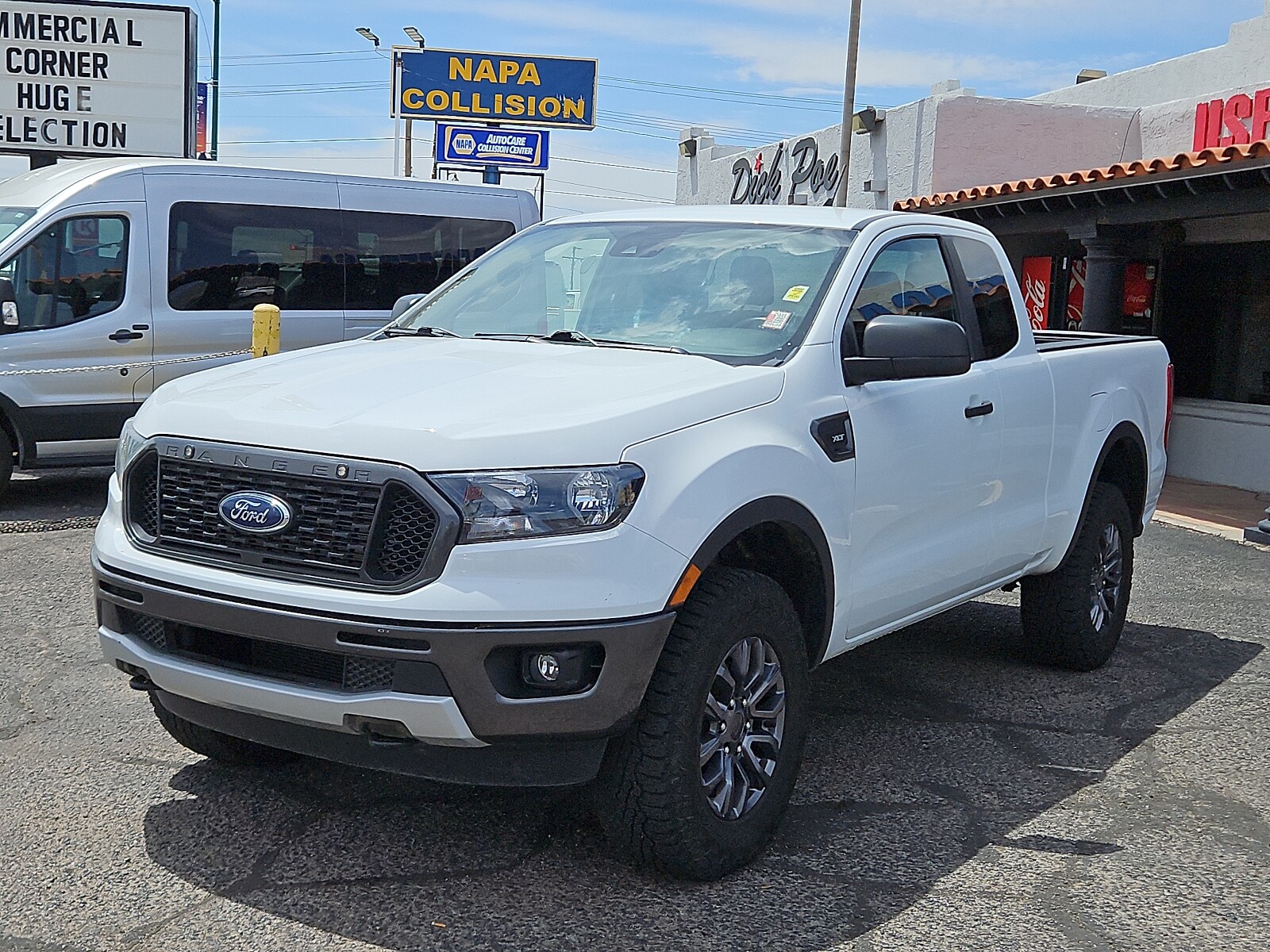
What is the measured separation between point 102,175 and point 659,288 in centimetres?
661

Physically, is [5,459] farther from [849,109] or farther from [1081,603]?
[849,109]

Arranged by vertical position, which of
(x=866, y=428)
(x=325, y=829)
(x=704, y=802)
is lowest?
(x=325, y=829)

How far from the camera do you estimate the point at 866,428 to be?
4.34 metres

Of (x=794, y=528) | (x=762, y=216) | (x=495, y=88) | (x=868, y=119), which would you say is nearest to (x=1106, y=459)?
(x=762, y=216)

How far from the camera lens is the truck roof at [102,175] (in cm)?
986

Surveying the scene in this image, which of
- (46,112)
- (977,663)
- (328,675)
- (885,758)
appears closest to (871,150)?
(46,112)

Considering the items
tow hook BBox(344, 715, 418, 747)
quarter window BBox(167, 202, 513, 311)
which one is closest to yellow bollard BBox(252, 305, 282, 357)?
quarter window BBox(167, 202, 513, 311)

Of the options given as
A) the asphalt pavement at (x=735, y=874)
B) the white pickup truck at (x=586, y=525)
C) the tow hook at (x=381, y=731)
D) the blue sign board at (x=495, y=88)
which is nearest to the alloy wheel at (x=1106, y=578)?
the asphalt pavement at (x=735, y=874)

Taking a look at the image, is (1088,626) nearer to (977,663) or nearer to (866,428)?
(977,663)

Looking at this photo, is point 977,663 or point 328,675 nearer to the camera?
point 328,675

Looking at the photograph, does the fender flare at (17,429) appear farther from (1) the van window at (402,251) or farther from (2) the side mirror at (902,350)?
(2) the side mirror at (902,350)

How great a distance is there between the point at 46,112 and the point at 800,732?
16.7 metres

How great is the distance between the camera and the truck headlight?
329 cm

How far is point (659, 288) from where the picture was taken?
465 centimetres
